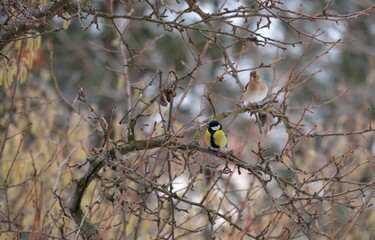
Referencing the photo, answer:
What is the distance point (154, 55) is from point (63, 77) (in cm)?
207

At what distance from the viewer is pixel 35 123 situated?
291 inches

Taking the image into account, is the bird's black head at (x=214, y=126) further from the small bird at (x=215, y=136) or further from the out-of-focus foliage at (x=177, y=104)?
the out-of-focus foliage at (x=177, y=104)

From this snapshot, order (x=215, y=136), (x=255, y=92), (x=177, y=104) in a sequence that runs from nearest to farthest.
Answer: (x=215, y=136)
(x=255, y=92)
(x=177, y=104)

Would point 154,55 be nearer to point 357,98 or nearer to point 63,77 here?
point 63,77

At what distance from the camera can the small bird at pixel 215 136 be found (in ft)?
14.8

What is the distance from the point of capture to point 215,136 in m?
4.56

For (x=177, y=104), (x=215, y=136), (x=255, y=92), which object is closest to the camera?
(x=215, y=136)

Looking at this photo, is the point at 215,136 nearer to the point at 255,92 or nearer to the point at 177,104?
the point at 255,92

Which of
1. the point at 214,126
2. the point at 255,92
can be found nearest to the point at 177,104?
the point at 255,92

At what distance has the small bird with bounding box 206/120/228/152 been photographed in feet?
14.8

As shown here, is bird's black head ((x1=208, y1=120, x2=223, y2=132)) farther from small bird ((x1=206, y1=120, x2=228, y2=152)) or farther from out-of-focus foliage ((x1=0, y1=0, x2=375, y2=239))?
out-of-focus foliage ((x1=0, y1=0, x2=375, y2=239))

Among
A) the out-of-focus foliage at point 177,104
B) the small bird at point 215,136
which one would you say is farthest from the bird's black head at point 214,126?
the out-of-focus foliage at point 177,104

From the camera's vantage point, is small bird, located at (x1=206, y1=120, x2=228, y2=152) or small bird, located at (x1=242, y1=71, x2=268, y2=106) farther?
small bird, located at (x1=242, y1=71, x2=268, y2=106)

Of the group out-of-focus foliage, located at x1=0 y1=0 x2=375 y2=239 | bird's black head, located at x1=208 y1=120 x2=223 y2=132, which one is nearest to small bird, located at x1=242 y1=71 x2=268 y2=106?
out-of-focus foliage, located at x1=0 y1=0 x2=375 y2=239
